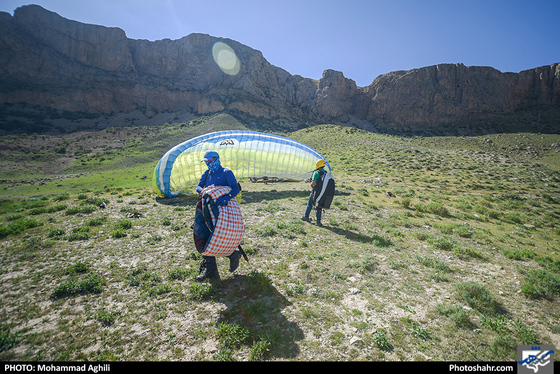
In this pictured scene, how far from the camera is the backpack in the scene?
377 inches

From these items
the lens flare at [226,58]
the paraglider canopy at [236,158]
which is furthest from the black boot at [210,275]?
the lens flare at [226,58]

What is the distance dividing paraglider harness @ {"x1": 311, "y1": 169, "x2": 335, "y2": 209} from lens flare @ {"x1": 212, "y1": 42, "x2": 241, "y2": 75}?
466 feet

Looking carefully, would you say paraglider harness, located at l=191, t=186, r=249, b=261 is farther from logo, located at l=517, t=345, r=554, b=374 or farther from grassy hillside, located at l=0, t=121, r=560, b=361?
logo, located at l=517, t=345, r=554, b=374

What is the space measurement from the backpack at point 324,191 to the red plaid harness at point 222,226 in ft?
17.7

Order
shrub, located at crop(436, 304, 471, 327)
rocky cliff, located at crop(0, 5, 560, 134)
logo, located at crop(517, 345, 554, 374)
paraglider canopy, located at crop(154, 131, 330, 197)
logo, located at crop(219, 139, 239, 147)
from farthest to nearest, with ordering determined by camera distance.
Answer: rocky cliff, located at crop(0, 5, 560, 134) < logo, located at crop(219, 139, 239, 147) < paraglider canopy, located at crop(154, 131, 330, 197) < shrub, located at crop(436, 304, 471, 327) < logo, located at crop(517, 345, 554, 374)

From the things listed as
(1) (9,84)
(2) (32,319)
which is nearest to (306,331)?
(2) (32,319)

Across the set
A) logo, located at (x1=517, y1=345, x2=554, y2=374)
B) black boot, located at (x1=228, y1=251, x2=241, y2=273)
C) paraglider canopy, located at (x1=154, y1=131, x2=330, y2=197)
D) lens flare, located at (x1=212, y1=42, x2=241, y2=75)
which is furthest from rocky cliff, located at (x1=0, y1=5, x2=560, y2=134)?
logo, located at (x1=517, y1=345, x2=554, y2=374)

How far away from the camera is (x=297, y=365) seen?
3285 mm

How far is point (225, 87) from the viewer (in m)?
124

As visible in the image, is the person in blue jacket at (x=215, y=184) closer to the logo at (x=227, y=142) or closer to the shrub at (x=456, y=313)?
the shrub at (x=456, y=313)

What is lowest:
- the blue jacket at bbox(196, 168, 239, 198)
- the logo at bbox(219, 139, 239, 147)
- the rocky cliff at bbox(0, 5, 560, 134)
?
the blue jacket at bbox(196, 168, 239, 198)

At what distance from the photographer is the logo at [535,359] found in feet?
11.5

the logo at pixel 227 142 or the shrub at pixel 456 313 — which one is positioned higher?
the logo at pixel 227 142

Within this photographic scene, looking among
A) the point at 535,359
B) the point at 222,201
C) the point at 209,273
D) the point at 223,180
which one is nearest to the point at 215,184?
the point at 223,180
